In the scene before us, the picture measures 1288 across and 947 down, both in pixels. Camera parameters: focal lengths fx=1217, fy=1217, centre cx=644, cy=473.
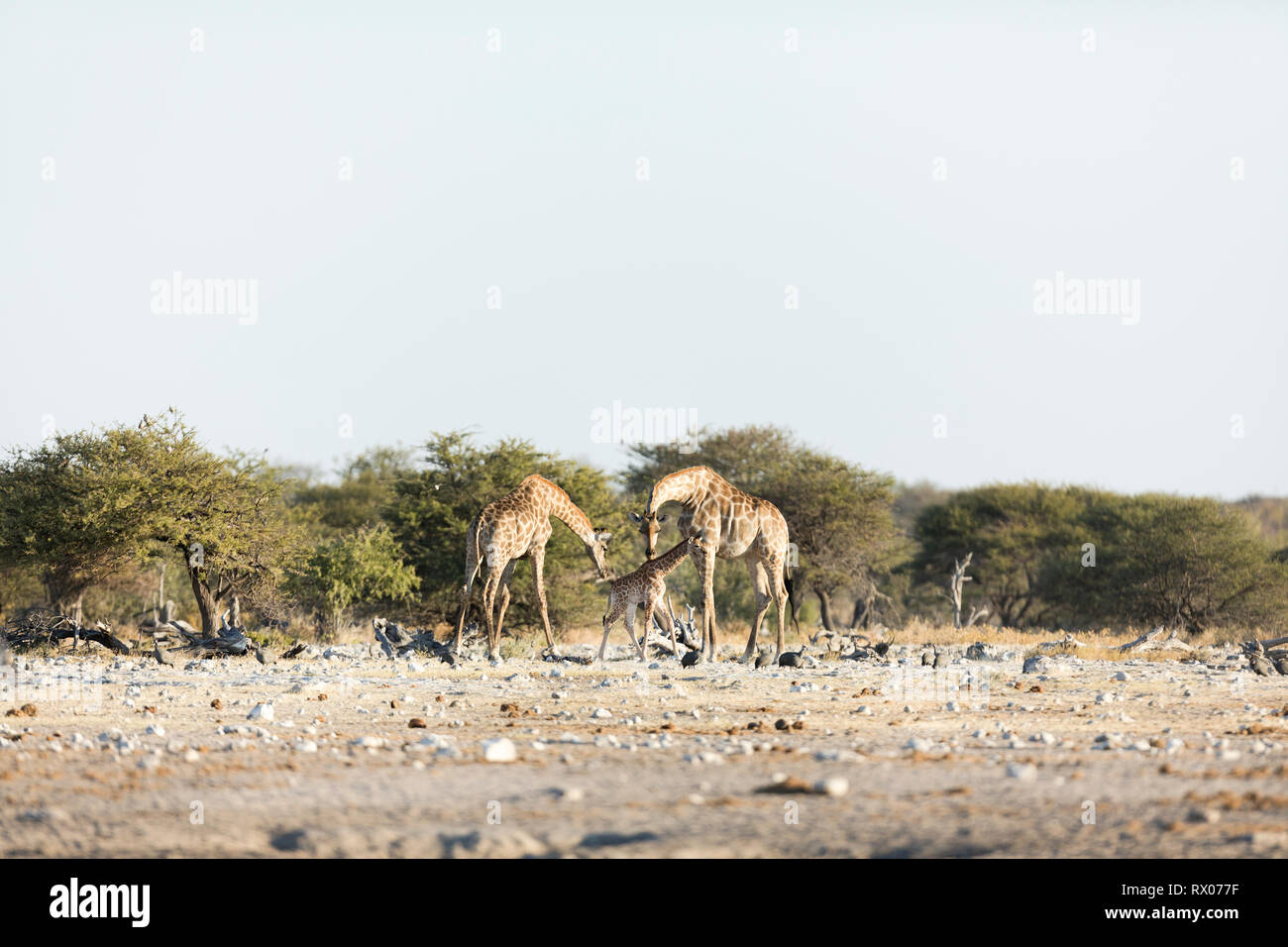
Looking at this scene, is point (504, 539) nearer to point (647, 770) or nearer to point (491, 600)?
point (491, 600)

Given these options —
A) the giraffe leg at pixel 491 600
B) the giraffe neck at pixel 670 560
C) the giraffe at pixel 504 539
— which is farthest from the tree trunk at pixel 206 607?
the giraffe neck at pixel 670 560

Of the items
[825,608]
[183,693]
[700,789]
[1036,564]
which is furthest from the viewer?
[1036,564]

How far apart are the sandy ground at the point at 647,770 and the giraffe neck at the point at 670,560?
272 cm

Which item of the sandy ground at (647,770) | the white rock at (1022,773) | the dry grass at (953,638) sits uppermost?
the white rock at (1022,773)

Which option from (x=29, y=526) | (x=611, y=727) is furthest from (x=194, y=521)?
(x=611, y=727)

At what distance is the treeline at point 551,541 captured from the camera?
830 inches

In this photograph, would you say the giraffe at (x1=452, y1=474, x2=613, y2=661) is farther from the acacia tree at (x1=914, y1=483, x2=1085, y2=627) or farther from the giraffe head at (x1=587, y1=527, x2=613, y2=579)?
the acacia tree at (x1=914, y1=483, x2=1085, y2=627)

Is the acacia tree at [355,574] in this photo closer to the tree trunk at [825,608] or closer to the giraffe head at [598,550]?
the giraffe head at [598,550]

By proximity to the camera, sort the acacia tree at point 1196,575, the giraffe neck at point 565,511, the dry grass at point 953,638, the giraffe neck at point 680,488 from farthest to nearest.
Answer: the acacia tree at point 1196,575 < the dry grass at point 953,638 < the giraffe neck at point 565,511 < the giraffe neck at point 680,488
